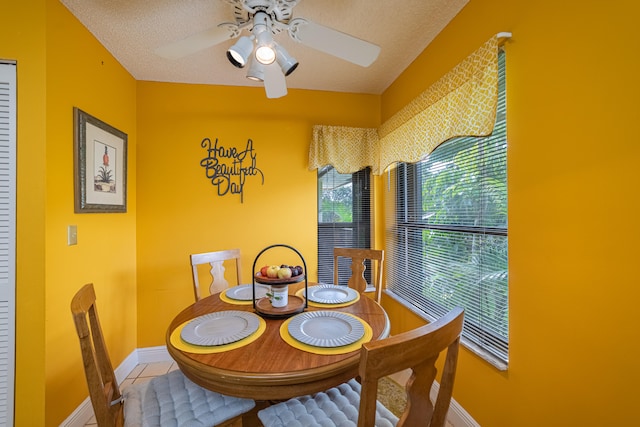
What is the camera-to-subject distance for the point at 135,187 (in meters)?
2.31

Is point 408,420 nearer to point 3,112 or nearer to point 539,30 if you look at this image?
point 539,30

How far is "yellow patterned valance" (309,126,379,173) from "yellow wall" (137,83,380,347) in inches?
5.2

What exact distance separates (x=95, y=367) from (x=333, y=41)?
1619 millimetres

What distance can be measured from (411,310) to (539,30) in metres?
1.85

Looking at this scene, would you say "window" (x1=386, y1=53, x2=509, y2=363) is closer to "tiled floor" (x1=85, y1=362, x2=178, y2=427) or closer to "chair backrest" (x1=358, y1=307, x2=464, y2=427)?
"chair backrest" (x1=358, y1=307, x2=464, y2=427)

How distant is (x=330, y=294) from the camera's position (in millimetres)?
1634

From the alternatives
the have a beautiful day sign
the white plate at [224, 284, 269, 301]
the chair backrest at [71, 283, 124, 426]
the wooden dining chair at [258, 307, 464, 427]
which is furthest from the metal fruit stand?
the have a beautiful day sign

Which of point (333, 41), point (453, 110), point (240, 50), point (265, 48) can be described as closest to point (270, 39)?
point (265, 48)

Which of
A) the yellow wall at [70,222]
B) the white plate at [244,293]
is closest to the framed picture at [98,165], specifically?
the yellow wall at [70,222]

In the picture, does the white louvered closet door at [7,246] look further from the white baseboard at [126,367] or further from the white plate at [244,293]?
the white plate at [244,293]

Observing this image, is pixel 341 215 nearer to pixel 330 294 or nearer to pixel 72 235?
pixel 330 294

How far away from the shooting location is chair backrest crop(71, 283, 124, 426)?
0.92m

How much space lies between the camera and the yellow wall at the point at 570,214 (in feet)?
2.77

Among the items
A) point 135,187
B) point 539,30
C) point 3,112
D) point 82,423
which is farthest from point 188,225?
point 539,30
